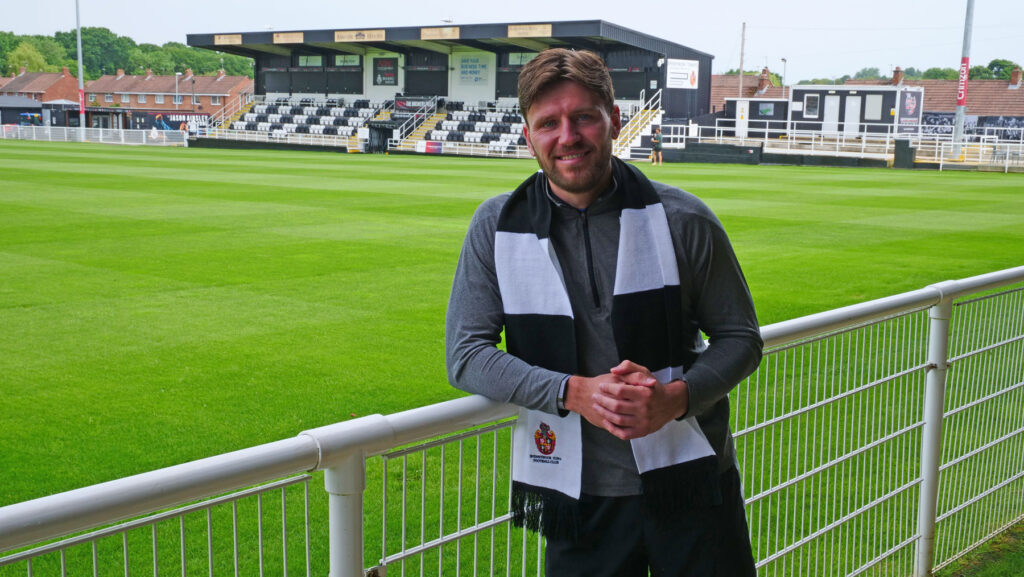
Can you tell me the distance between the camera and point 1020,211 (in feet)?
69.5

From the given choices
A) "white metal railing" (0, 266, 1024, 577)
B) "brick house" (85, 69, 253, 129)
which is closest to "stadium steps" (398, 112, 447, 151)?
"white metal railing" (0, 266, 1024, 577)

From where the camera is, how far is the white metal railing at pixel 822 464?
2.21 metres

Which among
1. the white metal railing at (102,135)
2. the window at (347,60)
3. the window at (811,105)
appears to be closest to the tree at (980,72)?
the window at (811,105)

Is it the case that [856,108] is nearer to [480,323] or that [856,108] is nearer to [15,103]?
[480,323]

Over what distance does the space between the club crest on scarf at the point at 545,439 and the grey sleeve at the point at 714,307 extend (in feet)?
1.06

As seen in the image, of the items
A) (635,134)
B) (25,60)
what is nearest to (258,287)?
(635,134)

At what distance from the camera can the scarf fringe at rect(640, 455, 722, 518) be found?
7.73 ft

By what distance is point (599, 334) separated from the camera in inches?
A: 95.1

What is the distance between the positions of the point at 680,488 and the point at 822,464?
4.36ft

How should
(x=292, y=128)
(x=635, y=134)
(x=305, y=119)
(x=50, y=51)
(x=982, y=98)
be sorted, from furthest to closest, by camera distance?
(x=50, y=51), (x=982, y=98), (x=305, y=119), (x=292, y=128), (x=635, y=134)

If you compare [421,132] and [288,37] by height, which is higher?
[288,37]

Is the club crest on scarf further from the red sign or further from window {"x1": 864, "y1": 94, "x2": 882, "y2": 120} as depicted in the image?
window {"x1": 864, "y1": 94, "x2": 882, "y2": 120}

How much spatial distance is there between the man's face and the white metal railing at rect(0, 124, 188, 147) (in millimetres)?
61678

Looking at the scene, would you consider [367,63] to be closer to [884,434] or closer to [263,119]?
[263,119]
